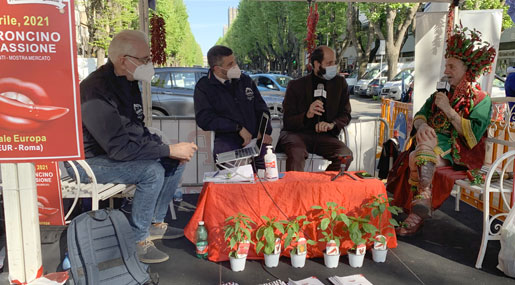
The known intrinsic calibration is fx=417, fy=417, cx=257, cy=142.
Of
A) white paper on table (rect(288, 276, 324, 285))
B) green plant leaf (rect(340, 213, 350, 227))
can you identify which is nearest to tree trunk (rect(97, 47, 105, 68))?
green plant leaf (rect(340, 213, 350, 227))

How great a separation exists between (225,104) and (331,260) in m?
1.83

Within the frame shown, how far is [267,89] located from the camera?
1231 cm

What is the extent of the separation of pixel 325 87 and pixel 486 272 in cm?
233

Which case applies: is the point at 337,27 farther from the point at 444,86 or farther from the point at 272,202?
the point at 272,202

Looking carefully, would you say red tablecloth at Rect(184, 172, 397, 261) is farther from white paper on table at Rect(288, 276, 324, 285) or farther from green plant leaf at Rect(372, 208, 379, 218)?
white paper on table at Rect(288, 276, 324, 285)

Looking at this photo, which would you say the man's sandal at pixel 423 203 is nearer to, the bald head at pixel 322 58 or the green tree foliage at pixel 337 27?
the bald head at pixel 322 58

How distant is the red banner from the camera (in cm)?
302

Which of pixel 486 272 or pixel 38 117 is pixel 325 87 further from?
pixel 38 117

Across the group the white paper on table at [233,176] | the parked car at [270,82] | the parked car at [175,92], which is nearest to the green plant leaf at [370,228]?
the white paper on table at [233,176]

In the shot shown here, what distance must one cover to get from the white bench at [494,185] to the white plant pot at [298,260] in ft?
4.26

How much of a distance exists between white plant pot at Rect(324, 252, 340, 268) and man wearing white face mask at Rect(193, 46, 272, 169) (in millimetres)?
1395

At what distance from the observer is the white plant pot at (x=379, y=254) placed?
3166 millimetres

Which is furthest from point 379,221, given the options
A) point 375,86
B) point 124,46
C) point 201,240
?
point 375,86

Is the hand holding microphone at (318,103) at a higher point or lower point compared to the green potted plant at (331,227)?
higher
